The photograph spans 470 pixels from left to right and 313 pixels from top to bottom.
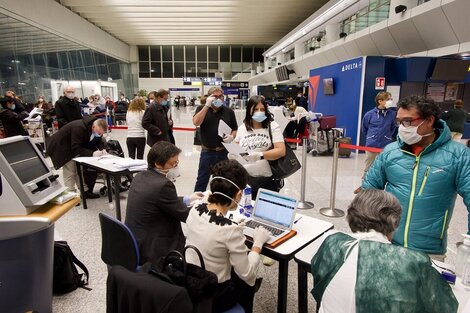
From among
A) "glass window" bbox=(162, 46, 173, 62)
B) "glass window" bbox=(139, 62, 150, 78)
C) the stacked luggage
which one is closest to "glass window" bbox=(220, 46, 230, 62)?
"glass window" bbox=(162, 46, 173, 62)

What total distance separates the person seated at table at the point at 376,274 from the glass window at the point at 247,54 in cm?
2829

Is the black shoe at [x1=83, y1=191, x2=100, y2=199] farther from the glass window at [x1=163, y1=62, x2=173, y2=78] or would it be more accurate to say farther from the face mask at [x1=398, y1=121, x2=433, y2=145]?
the glass window at [x1=163, y1=62, x2=173, y2=78]

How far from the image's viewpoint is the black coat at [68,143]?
4160 mm

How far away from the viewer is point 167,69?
28.0 meters

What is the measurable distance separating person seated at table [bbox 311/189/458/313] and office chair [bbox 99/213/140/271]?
104 cm

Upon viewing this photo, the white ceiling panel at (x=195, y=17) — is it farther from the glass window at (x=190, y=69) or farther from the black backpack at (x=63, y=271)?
the black backpack at (x=63, y=271)

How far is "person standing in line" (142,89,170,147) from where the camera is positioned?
4949 mm

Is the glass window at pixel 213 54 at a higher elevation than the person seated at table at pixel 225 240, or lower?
higher

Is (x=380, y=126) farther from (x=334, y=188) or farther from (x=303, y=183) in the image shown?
(x=303, y=183)

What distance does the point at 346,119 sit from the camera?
867 centimetres

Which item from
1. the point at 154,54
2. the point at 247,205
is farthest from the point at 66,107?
the point at 154,54

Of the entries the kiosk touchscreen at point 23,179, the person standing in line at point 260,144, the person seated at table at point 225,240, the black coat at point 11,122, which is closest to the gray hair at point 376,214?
the person seated at table at point 225,240

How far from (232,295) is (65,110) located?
17.6ft

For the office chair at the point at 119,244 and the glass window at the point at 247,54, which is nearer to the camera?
the office chair at the point at 119,244
